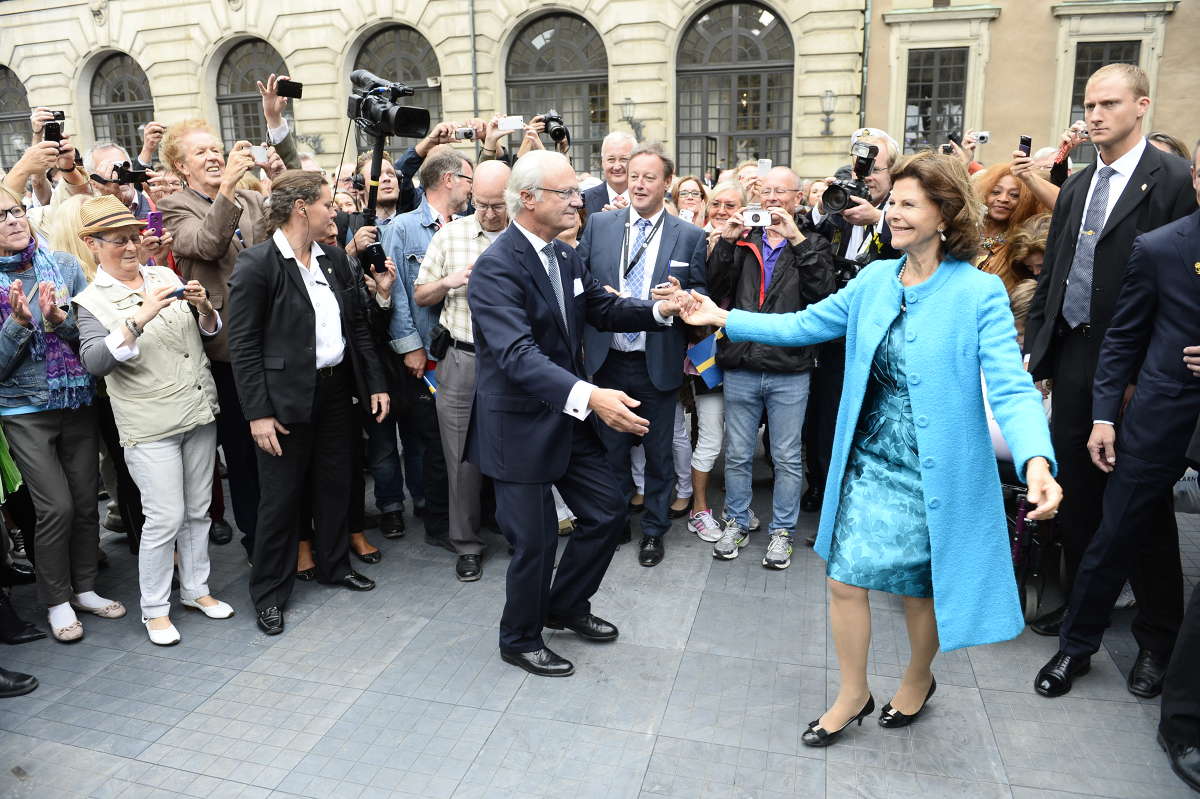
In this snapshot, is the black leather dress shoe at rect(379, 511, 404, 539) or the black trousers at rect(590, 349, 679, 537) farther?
the black leather dress shoe at rect(379, 511, 404, 539)

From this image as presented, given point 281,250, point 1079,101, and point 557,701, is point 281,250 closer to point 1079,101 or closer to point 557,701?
point 557,701

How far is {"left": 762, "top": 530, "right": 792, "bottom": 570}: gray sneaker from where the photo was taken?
475 centimetres

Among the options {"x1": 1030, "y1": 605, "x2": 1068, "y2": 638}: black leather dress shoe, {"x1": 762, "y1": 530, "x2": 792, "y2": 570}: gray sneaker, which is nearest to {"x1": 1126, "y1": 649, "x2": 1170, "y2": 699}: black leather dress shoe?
{"x1": 1030, "y1": 605, "x2": 1068, "y2": 638}: black leather dress shoe

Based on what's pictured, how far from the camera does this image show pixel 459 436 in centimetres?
488

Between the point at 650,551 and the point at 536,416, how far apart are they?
1.61 meters

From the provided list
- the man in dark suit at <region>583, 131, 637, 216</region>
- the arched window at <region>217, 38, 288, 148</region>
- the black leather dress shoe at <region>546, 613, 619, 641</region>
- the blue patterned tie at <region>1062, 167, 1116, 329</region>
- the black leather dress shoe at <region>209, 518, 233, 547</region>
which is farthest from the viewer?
the arched window at <region>217, 38, 288, 148</region>

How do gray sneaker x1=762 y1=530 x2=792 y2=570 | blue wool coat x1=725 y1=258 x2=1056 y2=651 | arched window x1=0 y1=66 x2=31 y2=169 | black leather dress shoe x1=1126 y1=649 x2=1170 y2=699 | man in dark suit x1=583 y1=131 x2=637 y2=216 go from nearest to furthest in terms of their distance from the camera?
blue wool coat x1=725 y1=258 x2=1056 y2=651
black leather dress shoe x1=1126 y1=649 x2=1170 y2=699
gray sneaker x1=762 y1=530 x2=792 y2=570
man in dark suit x1=583 y1=131 x2=637 y2=216
arched window x1=0 y1=66 x2=31 y2=169

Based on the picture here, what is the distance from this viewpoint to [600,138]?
20.2 metres

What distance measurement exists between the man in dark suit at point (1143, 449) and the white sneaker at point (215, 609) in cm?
384

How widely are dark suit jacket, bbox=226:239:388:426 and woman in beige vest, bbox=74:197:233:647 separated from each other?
27 centimetres

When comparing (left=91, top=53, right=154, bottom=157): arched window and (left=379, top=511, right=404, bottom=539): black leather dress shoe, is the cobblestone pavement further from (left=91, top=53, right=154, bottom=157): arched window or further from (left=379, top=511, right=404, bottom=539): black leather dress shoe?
(left=91, top=53, right=154, bottom=157): arched window

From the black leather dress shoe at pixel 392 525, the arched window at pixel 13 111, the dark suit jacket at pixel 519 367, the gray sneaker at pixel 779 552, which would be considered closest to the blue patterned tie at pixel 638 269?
the dark suit jacket at pixel 519 367

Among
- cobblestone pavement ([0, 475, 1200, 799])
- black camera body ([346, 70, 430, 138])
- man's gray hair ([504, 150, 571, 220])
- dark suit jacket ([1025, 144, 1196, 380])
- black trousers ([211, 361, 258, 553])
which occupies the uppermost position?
black camera body ([346, 70, 430, 138])

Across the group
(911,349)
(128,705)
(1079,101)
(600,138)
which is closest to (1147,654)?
(911,349)
